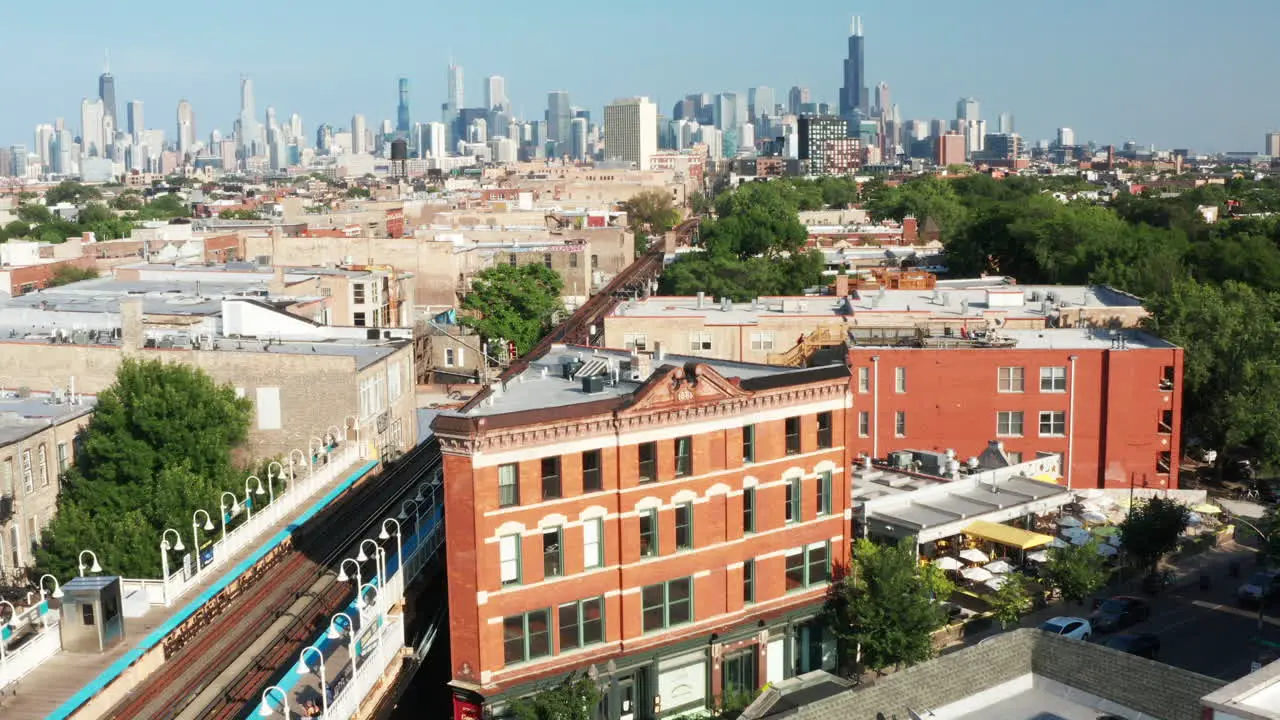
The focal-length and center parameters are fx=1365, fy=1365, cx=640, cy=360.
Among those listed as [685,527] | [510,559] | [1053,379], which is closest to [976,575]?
[685,527]

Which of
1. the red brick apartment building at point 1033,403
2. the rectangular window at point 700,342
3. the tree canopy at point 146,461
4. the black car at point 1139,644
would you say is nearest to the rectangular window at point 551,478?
the tree canopy at point 146,461

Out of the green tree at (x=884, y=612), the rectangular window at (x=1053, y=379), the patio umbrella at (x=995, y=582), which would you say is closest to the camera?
the green tree at (x=884, y=612)

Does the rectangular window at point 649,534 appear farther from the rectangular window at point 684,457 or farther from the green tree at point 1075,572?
the green tree at point 1075,572

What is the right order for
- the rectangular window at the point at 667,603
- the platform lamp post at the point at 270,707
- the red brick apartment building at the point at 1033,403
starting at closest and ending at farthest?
the platform lamp post at the point at 270,707 < the rectangular window at the point at 667,603 < the red brick apartment building at the point at 1033,403

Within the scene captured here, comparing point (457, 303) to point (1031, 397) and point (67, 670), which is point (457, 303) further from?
point (67, 670)

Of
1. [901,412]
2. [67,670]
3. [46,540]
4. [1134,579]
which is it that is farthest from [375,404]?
[1134,579]

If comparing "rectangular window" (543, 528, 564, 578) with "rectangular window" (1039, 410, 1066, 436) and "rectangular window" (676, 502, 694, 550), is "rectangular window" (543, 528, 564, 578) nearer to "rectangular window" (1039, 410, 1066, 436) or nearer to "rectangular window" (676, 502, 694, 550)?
"rectangular window" (676, 502, 694, 550)

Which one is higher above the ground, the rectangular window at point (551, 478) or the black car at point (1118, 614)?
the rectangular window at point (551, 478)
